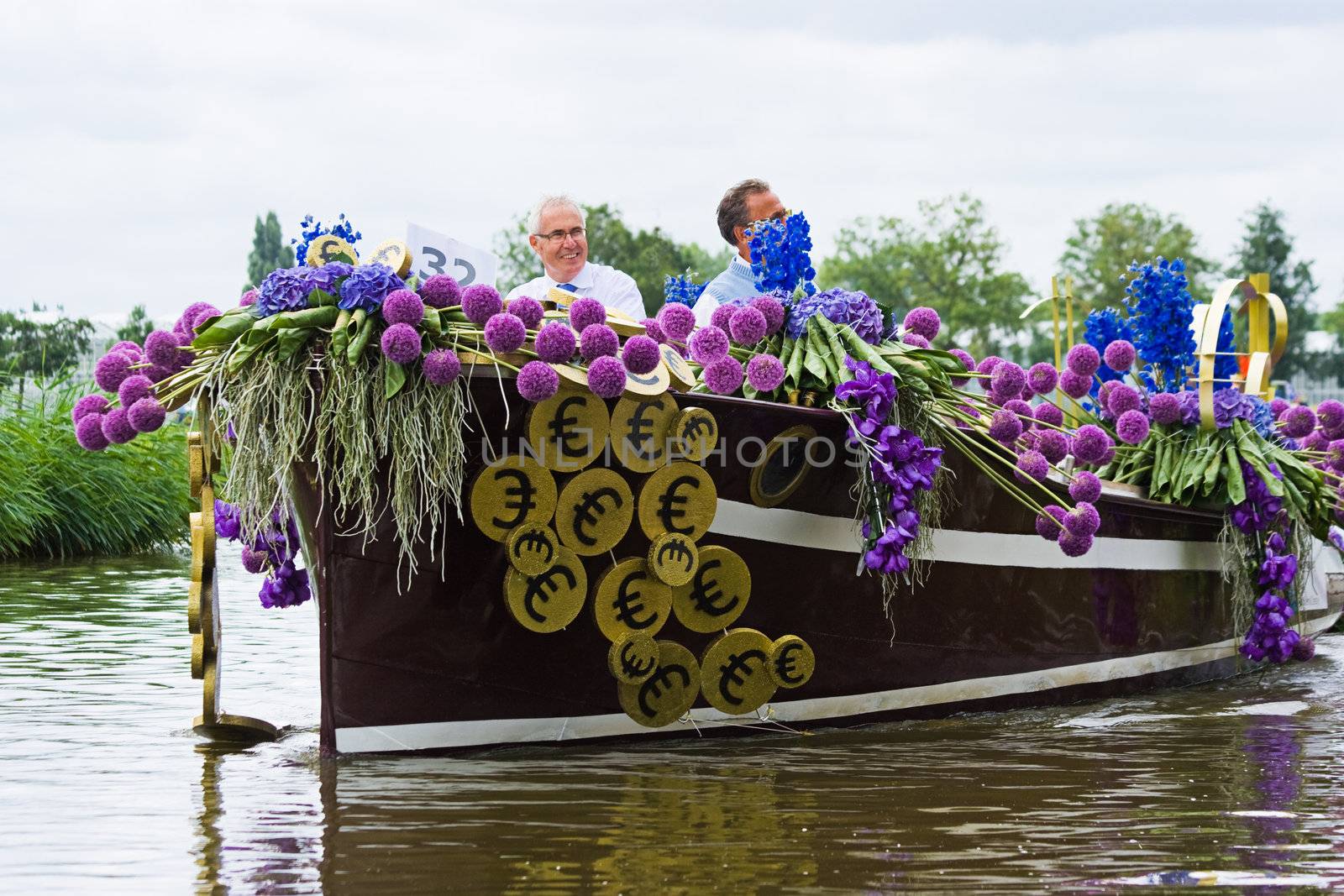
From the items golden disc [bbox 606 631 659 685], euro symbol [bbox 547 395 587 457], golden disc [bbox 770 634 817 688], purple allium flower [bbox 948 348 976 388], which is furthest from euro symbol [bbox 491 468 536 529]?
purple allium flower [bbox 948 348 976 388]

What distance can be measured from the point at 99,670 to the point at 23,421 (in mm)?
6700

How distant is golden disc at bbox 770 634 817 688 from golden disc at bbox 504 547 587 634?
753 mm

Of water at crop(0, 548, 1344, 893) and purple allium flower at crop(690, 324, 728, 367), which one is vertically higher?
purple allium flower at crop(690, 324, 728, 367)

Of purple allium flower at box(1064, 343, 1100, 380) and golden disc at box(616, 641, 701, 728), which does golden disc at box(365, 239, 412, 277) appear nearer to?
golden disc at box(616, 641, 701, 728)

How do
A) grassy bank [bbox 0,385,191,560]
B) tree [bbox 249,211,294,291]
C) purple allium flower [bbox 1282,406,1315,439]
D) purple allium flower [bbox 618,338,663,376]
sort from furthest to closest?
tree [bbox 249,211,294,291] < grassy bank [bbox 0,385,191,560] < purple allium flower [bbox 1282,406,1315,439] < purple allium flower [bbox 618,338,663,376]

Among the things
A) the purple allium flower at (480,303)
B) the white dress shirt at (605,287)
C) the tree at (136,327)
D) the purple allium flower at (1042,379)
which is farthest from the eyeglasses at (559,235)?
the tree at (136,327)

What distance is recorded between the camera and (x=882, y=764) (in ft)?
16.5

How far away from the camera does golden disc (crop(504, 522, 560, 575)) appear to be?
4731mm

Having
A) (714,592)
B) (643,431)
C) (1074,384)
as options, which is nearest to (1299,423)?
(1074,384)

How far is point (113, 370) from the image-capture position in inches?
194

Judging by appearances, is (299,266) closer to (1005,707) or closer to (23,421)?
(1005,707)

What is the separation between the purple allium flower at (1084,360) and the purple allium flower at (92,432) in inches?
143

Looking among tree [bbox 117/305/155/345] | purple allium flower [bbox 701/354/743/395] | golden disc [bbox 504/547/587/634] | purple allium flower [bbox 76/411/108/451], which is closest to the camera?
golden disc [bbox 504/547/587/634]

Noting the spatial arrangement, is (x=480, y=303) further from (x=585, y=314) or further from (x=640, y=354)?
(x=640, y=354)
